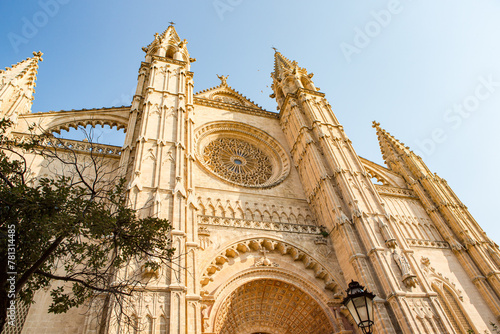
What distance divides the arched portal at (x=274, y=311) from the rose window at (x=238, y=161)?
4950 millimetres

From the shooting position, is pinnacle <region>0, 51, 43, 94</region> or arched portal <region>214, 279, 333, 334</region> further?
pinnacle <region>0, 51, 43, 94</region>

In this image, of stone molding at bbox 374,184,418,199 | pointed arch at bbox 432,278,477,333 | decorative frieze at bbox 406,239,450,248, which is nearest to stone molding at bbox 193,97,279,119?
stone molding at bbox 374,184,418,199

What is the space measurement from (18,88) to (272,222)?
12491mm

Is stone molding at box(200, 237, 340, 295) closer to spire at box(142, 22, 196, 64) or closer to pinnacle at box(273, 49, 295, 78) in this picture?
spire at box(142, 22, 196, 64)

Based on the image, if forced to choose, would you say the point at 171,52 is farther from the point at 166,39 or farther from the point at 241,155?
the point at 241,155

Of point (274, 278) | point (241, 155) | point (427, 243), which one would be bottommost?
point (274, 278)

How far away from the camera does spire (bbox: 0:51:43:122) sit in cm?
1371

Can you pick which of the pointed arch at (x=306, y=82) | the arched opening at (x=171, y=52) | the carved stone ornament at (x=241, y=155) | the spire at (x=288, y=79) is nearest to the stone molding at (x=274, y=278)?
the carved stone ornament at (x=241, y=155)

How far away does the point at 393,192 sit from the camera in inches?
718

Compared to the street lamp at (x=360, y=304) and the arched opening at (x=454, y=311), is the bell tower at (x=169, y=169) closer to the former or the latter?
the street lamp at (x=360, y=304)

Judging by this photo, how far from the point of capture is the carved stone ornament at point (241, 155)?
1625 cm

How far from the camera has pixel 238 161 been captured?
57.3 feet

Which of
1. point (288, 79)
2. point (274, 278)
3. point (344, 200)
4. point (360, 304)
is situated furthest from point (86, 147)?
point (288, 79)

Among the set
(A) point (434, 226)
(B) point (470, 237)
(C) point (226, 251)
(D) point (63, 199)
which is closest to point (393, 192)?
(A) point (434, 226)
